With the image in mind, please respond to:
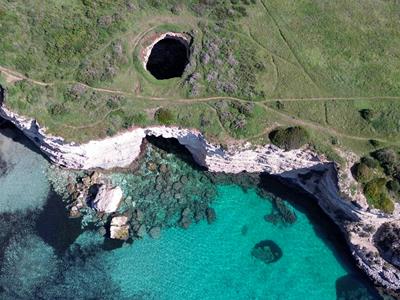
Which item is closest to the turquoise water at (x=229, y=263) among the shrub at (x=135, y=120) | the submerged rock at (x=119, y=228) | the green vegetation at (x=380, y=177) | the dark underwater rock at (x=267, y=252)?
the dark underwater rock at (x=267, y=252)

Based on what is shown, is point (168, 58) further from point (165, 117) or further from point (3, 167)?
point (3, 167)

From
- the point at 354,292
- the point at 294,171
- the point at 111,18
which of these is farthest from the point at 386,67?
the point at 111,18

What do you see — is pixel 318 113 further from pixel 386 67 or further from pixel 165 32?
pixel 165 32

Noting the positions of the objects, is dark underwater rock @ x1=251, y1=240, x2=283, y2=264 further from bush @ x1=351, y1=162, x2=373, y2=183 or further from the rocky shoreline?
bush @ x1=351, y1=162, x2=373, y2=183

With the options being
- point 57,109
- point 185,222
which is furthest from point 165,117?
point 185,222

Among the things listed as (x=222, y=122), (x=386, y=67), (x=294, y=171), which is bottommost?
(x=294, y=171)

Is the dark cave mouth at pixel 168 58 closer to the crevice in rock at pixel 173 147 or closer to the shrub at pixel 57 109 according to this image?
the crevice in rock at pixel 173 147
